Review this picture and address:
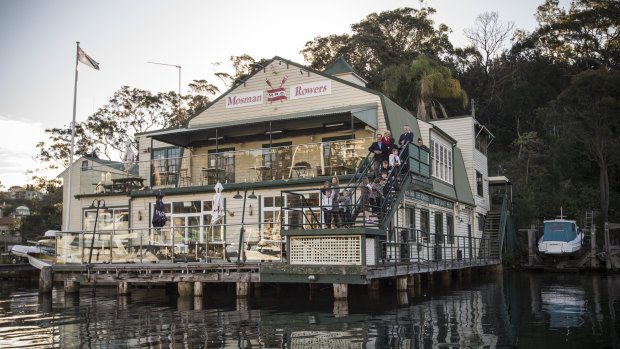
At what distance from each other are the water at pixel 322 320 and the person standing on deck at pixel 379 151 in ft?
14.0

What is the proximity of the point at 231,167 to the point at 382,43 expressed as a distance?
118 feet

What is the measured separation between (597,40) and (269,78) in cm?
3995

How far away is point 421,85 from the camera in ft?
135

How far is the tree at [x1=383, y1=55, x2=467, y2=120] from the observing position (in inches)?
1638

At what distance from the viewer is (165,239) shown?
19.2m

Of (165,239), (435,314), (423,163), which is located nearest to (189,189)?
(165,239)

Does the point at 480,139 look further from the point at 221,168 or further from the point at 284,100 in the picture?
the point at 221,168

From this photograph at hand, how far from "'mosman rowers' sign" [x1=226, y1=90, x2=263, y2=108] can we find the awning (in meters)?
0.95

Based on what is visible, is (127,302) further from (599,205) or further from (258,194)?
(599,205)

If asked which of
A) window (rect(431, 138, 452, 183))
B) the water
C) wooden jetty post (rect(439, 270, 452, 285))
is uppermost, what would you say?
window (rect(431, 138, 452, 183))

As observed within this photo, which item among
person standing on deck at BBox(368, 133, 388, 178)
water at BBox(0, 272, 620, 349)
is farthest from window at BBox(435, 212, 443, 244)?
person standing on deck at BBox(368, 133, 388, 178)

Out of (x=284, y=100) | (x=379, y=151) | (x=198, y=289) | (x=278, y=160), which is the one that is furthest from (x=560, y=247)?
(x=198, y=289)

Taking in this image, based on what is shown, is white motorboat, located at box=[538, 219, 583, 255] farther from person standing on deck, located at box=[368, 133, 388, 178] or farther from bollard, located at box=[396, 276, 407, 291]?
person standing on deck, located at box=[368, 133, 388, 178]

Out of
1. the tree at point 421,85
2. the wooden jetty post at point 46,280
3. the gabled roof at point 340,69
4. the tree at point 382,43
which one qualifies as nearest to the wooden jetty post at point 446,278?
the gabled roof at point 340,69
